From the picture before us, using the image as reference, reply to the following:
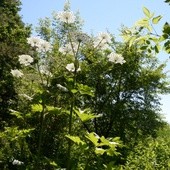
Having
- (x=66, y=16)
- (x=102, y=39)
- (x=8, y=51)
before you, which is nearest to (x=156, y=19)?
(x=66, y=16)

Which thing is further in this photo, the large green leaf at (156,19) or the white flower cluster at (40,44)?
the white flower cluster at (40,44)

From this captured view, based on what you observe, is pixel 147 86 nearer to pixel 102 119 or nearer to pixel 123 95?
pixel 123 95

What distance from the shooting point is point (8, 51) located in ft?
68.0

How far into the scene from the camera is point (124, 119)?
22.4 metres

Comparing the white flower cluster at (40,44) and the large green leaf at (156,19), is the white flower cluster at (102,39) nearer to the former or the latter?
the white flower cluster at (40,44)

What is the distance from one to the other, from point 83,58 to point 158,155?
1352 cm

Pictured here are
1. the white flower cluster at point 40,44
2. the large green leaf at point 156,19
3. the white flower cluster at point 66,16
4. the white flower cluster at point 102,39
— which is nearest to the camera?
the large green leaf at point 156,19

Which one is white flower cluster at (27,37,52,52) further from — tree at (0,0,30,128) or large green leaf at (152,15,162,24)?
tree at (0,0,30,128)

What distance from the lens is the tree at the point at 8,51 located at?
68.3 feet

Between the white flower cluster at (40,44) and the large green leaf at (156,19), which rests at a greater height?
the white flower cluster at (40,44)

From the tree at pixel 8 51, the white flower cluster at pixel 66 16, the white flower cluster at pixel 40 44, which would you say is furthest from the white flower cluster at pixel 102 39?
the tree at pixel 8 51

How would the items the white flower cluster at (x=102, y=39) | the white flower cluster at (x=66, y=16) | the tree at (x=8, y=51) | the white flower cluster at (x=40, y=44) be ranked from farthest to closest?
the tree at (x=8, y=51)
the white flower cluster at (x=102, y=39)
the white flower cluster at (x=40, y=44)
the white flower cluster at (x=66, y=16)

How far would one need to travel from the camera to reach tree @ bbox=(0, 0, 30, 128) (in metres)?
20.8

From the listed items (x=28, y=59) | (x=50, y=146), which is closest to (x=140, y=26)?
Result: (x=28, y=59)
